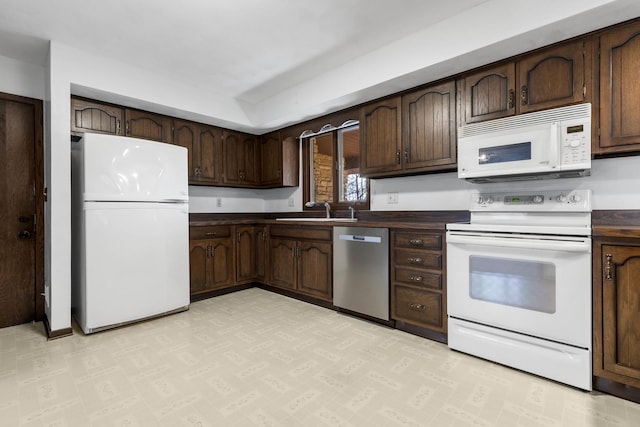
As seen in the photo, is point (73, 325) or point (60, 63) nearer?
point (60, 63)

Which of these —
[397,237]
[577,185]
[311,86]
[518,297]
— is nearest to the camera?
[518,297]

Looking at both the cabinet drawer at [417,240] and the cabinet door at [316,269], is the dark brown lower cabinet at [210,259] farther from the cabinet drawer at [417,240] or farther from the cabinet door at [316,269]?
the cabinet drawer at [417,240]

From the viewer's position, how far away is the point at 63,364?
Answer: 1.98 m

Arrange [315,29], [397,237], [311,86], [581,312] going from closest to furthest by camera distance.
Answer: [581,312] < [315,29] < [397,237] < [311,86]

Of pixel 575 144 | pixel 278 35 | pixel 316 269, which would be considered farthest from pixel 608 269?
pixel 278 35

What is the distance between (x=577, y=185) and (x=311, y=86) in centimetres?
242

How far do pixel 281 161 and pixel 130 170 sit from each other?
1784mm

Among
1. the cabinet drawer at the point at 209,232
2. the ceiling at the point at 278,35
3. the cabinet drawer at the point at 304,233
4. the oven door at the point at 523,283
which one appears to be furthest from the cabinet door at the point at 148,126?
the oven door at the point at 523,283

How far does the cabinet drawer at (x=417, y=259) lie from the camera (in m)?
2.27

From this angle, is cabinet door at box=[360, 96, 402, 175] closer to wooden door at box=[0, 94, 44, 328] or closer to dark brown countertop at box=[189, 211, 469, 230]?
dark brown countertop at box=[189, 211, 469, 230]

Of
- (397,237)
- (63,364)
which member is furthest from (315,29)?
(63,364)

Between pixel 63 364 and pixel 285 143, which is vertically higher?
pixel 285 143

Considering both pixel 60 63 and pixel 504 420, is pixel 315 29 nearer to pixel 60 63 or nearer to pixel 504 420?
pixel 60 63

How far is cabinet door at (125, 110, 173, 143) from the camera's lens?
310 centimetres
